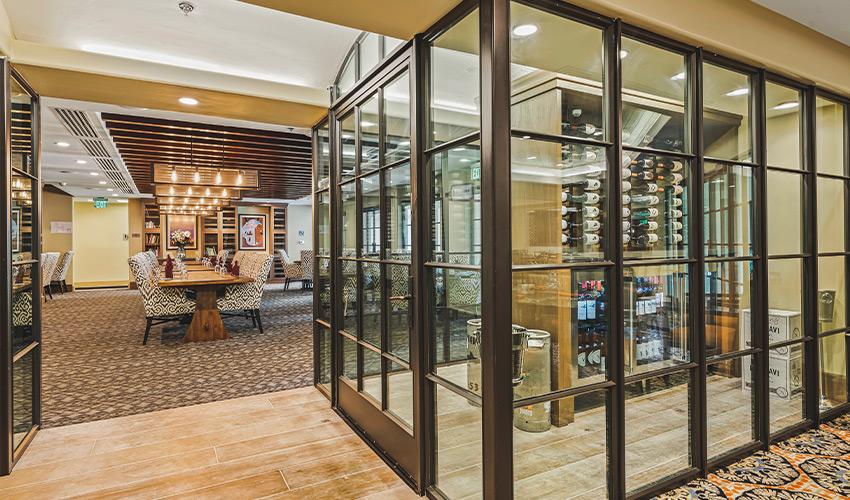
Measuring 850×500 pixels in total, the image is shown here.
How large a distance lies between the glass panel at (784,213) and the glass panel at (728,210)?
0.26m

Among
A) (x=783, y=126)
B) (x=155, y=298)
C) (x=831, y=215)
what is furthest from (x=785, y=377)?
(x=155, y=298)

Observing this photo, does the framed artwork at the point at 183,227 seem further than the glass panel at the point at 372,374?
Yes

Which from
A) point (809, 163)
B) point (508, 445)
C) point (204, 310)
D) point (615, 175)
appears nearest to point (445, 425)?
point (508, 445)

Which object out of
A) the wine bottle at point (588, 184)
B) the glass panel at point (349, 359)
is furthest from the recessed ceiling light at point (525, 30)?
the glass panel at point (349, 359)

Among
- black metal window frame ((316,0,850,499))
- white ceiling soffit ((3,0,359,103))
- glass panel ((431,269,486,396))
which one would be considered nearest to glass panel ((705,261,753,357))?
black metal window frame ((316,0,850,499))

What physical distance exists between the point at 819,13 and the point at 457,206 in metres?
2.42

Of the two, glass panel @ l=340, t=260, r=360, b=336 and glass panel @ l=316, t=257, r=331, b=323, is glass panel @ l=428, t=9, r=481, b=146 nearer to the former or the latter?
glass panel @ l=340, t=260, r=360, b=336

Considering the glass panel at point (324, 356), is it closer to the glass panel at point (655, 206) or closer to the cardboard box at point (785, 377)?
the glass panel at point (655, 206)

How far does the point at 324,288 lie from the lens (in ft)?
12.0

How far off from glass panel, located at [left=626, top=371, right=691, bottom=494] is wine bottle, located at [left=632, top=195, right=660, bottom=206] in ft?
2.81

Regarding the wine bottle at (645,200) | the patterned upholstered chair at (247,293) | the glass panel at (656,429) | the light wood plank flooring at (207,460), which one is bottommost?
the light wood plank flooring at (207,460)

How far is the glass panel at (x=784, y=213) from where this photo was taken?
2779 millimetres

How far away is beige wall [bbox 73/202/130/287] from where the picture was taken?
41.5ft

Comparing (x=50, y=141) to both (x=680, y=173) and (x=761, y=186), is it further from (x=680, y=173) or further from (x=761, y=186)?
(x=761, y=186)
